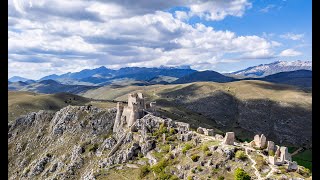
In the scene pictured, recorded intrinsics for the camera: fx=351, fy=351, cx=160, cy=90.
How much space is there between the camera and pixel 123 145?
124 metres

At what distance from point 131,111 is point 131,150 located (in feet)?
72.9

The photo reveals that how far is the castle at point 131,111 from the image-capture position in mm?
132250

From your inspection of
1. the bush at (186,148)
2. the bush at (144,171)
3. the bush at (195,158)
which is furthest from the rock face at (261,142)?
Answer: the bush at (144,171)

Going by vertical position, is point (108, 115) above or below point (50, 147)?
above

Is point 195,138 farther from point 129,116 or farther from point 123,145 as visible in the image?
point 129,116

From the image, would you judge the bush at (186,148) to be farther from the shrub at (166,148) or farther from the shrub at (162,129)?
the shrub at (162,129)

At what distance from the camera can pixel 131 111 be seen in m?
135

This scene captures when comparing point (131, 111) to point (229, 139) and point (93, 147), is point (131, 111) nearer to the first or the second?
point (93, 147)

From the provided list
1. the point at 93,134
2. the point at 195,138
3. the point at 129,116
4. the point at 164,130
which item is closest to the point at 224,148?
the point at 195,138

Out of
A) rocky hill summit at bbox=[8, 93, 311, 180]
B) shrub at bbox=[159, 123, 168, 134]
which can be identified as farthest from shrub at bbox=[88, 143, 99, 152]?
shrub at bbox=[159, 123, 168, 134]

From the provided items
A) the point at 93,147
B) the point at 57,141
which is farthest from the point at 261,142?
the point at 57,141

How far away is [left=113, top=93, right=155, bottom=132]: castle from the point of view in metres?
132

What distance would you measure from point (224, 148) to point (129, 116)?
202 ft
